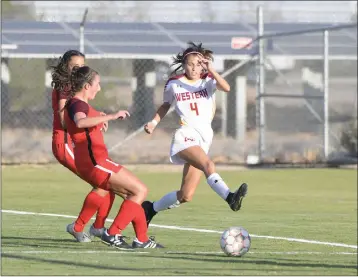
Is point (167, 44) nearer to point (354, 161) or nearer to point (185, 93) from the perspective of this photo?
point (354, 161)

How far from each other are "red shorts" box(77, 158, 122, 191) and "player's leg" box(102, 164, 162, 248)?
4 cm

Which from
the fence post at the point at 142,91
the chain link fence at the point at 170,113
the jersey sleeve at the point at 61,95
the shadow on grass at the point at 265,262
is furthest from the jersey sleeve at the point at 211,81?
the fence post at the point at 142,91

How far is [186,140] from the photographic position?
13.5 meters

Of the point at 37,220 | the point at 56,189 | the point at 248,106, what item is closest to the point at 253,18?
the point at 248,106

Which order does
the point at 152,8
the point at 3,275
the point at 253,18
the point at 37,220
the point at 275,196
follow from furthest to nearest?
the point at 253,18 < the point at 152,8 < the point at 275,196 < the point at 37,220 < the point at 3,275

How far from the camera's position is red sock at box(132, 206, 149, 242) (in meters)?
12.0

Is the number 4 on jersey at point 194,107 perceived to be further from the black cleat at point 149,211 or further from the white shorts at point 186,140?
the black cleat at point 149,211

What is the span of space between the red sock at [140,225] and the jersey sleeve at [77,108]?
108 cm

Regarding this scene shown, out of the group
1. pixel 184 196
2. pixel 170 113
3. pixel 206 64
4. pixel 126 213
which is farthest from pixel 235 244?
pixel 170 113

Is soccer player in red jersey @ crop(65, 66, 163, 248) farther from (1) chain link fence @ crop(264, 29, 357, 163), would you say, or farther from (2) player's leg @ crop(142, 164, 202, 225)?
(1) chain link fence @ crop(264, 29, 357, 163)

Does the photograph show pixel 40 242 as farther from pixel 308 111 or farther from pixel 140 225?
pixel 308 111

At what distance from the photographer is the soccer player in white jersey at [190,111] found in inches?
533

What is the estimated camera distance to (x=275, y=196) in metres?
21.3

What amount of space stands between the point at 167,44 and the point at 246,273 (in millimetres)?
20539
